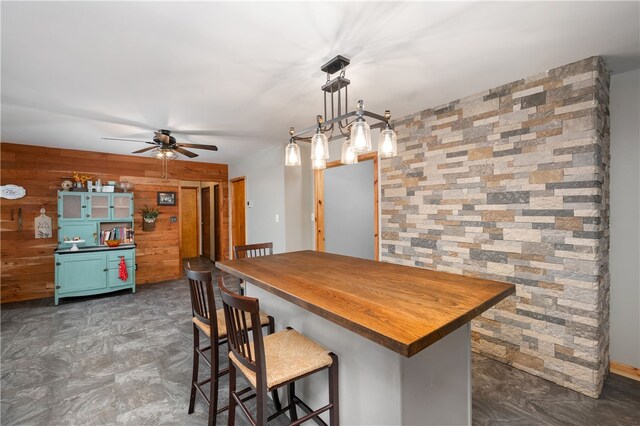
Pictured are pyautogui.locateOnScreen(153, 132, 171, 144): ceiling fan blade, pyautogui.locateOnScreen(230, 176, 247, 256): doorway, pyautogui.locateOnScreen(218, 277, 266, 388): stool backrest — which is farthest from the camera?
pyautogui.locateOnScreen(230, 176, 247, 256): doorway

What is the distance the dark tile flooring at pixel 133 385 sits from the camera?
6.15 ft

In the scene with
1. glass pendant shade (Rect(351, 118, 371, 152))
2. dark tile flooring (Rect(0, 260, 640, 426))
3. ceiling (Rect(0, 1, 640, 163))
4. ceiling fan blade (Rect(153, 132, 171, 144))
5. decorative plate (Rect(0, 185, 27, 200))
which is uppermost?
ceiling (Rect(0, 1, 640, 163))

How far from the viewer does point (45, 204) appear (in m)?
4.46

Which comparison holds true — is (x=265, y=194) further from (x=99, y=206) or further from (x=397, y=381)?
(x=397, y=381)

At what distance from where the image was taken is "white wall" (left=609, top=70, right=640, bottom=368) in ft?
7.22

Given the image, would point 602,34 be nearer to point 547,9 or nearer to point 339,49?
point 547,9

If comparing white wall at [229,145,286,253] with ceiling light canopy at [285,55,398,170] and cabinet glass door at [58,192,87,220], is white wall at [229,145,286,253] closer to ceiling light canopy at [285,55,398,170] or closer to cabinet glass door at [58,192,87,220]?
ceiling light canopy at [285,55,398,170]

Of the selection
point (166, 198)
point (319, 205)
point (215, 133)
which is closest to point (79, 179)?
point (166, 198)

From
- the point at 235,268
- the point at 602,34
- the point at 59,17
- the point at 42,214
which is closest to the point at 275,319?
the point at 235,268

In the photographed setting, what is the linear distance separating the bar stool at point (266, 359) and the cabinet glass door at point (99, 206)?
4.39 meters

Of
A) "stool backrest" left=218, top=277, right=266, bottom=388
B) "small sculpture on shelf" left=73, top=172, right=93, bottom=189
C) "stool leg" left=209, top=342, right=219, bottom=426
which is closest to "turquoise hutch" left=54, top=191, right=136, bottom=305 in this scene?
"small sculpture on shelf" left=73, top=172, right=93, bottom=189

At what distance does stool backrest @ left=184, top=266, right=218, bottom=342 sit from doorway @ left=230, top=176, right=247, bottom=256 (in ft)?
12.6

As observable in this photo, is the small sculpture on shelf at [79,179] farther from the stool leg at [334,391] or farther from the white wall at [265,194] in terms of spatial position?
the stool leg at [334,391]

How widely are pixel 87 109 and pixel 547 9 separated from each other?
12.4ft
